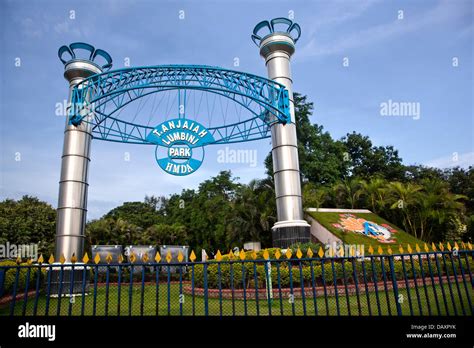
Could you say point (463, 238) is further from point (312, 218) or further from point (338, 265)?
point (338, 265)

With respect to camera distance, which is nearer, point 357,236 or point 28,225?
point 357,236

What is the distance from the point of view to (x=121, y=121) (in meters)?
13.6

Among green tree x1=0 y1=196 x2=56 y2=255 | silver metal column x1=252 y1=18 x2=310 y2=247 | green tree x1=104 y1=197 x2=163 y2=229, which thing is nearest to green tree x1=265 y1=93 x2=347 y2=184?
silver metal column x1=252 y1=18 x2=310 y2=247

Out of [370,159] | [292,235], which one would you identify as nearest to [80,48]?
[292,235]

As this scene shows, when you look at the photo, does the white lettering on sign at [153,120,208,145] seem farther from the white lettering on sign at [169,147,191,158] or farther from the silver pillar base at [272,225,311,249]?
the silver pillar base at [272,225,311,249]

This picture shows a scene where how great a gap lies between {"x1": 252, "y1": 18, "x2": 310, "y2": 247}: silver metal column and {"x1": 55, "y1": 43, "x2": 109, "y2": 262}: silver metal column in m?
6.93

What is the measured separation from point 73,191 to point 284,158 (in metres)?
7.62

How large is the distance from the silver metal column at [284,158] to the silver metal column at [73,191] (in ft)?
22.7

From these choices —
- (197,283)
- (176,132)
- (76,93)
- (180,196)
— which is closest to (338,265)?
(197,283)

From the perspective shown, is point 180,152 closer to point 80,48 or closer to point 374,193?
point 80,48

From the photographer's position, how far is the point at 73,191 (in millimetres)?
12000

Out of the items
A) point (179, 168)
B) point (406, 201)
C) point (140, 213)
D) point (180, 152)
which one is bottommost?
point (179, 168)

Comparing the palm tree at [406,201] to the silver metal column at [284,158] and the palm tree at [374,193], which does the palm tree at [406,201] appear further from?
the silver metal column at [284,158]

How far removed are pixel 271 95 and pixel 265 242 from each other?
8.70 meters
